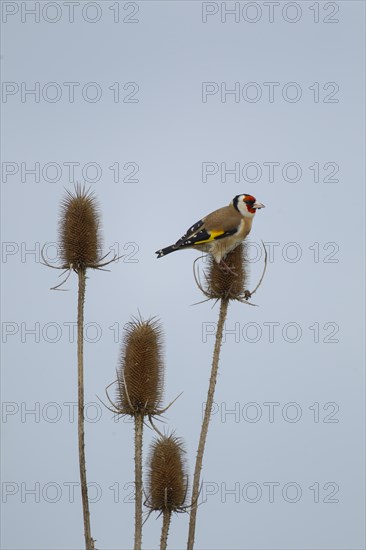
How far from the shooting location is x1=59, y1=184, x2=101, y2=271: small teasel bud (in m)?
11.5

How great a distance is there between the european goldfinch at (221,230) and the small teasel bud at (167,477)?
238 centimetres

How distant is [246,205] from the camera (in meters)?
11.9

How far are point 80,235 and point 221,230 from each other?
1.81 metres

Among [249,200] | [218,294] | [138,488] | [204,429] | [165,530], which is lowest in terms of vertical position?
[165,530]

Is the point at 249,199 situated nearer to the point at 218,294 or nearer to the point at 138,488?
the point at 218,294

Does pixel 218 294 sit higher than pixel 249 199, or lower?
lower

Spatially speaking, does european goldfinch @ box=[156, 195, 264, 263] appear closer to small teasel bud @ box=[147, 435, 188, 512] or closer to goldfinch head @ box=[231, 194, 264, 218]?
goldfinch head @ box=[231, 194, 264, 218]

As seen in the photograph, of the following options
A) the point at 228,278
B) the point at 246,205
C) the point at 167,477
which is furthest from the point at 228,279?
the point at 167,477

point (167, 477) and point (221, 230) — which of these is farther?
point (221, 230)

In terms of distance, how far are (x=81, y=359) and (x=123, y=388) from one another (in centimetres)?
73

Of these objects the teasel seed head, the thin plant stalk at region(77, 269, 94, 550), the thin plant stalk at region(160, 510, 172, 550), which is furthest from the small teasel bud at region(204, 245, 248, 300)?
the thin plant stalk at region(160, 510, 172, 550)

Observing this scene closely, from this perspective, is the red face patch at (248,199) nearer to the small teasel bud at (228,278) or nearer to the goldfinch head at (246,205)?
the goldfinch head at (246,205)

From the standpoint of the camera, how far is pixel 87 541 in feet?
36.2

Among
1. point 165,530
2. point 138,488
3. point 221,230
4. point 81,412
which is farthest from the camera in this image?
point 221,230
